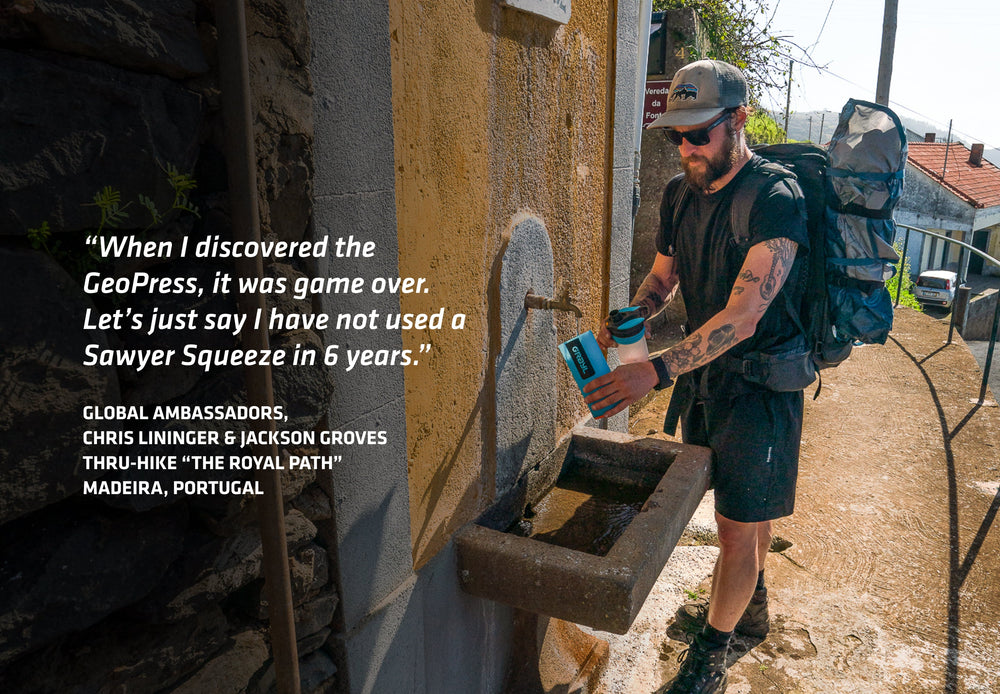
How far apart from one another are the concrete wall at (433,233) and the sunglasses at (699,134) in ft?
1.56

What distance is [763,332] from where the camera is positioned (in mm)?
2844

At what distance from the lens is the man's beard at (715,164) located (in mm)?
2756

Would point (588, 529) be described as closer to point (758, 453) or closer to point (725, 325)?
point (758, 453)

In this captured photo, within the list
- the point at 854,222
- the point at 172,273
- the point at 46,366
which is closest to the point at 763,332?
the point at 854,222

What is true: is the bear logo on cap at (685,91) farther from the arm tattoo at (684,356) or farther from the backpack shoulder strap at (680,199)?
the arm tattoo at (684,356)

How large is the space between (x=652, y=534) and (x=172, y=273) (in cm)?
170

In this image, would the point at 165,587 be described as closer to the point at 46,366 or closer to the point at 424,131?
the point at 46,366

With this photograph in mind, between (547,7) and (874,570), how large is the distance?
10.6 feet

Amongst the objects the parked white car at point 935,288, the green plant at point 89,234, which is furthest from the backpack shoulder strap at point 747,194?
the parked white car at point 935,288

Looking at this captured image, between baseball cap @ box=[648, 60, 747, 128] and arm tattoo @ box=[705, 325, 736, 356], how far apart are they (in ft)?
2.55

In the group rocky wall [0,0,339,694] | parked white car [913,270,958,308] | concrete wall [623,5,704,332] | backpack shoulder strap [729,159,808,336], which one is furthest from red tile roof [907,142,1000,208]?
rocky wall [0,0,339,694]

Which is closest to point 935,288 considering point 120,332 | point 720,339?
point 720,339

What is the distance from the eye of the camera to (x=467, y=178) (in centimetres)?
233

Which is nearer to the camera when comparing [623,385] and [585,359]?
[623,385]
